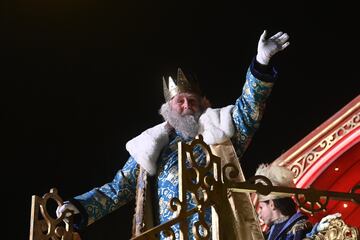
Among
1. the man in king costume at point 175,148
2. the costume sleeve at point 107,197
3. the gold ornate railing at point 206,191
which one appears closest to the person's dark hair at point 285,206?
the man in king costume at point 175,148

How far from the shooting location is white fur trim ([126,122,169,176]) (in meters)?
3.88

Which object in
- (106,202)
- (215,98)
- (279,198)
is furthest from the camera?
(215,98)

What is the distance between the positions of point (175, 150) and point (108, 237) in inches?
64.6

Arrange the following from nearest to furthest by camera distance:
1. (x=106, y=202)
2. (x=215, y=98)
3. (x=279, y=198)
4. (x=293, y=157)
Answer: (x=279, y=198)
(x=106, y=202)
(x=293, y=157)
(x=215, y=98)

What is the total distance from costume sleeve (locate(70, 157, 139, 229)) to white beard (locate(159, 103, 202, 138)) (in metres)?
0.32

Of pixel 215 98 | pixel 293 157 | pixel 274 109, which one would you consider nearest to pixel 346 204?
pixel 293 157

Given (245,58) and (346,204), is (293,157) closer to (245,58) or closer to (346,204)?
(346,204)

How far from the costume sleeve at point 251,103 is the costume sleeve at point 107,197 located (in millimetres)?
625

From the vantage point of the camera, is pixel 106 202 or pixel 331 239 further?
pixel 106 202

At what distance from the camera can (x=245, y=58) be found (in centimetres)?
573

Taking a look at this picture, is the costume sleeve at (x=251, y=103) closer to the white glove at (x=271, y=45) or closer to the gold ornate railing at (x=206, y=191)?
the white glove at (x=271, y=45)

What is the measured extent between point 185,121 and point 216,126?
20 cm

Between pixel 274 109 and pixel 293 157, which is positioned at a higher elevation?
pixel 274 109

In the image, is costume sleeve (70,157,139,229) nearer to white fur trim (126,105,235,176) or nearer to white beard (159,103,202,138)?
white fur trim (126,105,235,176)
